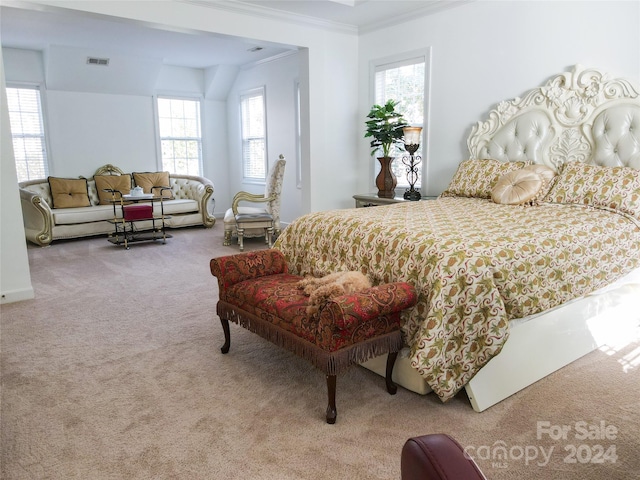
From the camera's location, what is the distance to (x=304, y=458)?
1926 mm

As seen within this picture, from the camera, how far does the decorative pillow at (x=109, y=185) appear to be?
732 centimetres

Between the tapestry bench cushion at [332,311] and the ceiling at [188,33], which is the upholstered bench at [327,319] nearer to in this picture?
the tapestry bench cushion at [332,311]

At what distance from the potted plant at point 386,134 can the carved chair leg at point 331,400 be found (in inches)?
130

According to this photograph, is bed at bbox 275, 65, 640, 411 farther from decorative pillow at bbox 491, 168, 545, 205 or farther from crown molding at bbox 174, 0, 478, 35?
crown molding at bbox 174, 0, 478, 35

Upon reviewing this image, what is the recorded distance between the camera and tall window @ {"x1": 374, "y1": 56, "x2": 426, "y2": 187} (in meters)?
5.21

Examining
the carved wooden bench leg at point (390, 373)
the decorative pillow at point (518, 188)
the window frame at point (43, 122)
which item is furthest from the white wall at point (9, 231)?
the decorative pillow at point (518, 188)

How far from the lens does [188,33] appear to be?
484 cm

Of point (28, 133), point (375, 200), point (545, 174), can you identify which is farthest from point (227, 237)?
point (545, 174)

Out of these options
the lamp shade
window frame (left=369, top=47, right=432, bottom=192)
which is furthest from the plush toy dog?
window frame (left=369, top=47, right=432, bottom=192)

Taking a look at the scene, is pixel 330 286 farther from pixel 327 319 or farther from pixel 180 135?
pixel 180 135

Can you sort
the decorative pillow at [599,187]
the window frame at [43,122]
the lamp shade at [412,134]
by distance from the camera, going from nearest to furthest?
the decorative pillow at [599,187] → the lamp shade at [412,134] → the window frame at [43,122]

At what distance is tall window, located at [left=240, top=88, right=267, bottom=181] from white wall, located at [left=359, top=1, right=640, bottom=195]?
8.59ft

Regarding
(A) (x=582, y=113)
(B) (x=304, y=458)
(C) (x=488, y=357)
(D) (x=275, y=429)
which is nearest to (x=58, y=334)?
(D) (x=275, y=429)

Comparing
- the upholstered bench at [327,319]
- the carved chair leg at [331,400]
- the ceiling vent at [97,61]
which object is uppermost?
the ceiling vent at [97,61]
